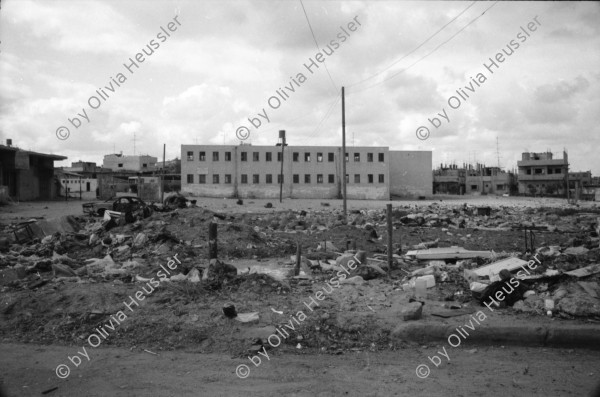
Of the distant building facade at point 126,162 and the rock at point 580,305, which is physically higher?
the distant building facade at point 126,162

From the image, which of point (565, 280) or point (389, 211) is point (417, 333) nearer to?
point (565, 280)

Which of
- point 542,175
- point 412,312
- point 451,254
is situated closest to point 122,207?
point 451,254

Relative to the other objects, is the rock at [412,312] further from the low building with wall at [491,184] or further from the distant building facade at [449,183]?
the low building with wall at [491,184]

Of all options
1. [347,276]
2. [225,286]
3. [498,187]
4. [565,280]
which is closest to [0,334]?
[225,286]

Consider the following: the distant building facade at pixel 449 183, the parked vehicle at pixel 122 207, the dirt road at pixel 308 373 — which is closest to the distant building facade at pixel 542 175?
the distant building facade at pixel 449 183

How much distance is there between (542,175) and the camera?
7456 centimetres

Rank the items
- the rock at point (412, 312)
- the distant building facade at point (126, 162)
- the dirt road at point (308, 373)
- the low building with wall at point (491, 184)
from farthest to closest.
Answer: the low building with wall at point (491, 184) → the distant building facade at point (126, 162) → the rock at point (412, 312) → the dirt road at point (308, 373)

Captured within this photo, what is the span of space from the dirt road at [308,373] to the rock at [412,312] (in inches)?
20.1

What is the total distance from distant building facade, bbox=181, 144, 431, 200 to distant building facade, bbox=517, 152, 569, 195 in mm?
31076

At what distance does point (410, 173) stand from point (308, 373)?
58.9m

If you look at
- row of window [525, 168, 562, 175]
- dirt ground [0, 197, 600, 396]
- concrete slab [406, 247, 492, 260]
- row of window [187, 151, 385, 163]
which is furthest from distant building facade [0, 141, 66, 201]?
row of window [525, 168, 562, 175]

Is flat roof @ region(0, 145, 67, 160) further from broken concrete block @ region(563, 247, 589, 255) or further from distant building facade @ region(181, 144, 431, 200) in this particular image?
broken concrete block @ region(563, 247, 589, 255)

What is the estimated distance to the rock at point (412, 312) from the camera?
18.5 feet

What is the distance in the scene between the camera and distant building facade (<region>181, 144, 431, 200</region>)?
54094 millimetres
